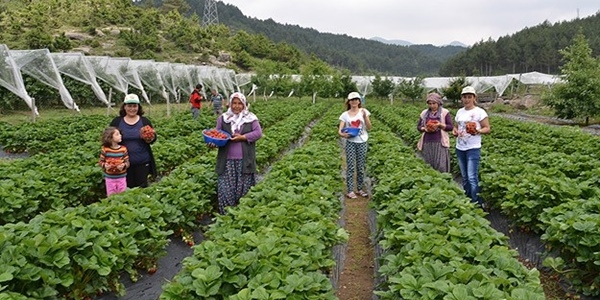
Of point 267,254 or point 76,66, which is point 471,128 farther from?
point 76,66

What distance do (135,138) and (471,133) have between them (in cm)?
472

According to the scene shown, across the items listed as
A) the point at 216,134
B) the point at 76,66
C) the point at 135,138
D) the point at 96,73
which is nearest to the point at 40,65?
the point at 76,66

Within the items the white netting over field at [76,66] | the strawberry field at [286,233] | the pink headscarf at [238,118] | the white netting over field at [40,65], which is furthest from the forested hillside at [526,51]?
the pink headscarf at [238,118]

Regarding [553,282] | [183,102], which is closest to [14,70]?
[553,282]

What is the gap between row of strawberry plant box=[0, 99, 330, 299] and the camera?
3.21 metres

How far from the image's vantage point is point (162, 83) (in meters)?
25.4

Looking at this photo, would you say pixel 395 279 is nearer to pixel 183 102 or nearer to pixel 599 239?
pixel 599 239

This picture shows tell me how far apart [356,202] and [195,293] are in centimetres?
518

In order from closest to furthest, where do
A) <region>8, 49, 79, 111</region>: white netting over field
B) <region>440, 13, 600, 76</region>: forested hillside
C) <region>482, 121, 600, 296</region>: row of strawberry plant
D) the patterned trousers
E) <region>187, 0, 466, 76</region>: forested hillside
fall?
<region>482, 121, 600, 296</region>: row of strawberry plant, the patterned trousers, <region>8, 49, 79, 111</region>: white netting over field, <region>440, 13, 600, 76</region>: forested hillside, <region>187, 0, 466, 76</region>: forested hillside

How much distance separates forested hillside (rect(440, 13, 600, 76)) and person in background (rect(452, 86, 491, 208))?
7305 centimetres

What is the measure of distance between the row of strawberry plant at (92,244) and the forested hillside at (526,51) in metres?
76.2

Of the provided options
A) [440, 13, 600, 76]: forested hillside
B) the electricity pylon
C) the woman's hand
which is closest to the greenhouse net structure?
the woman's hand

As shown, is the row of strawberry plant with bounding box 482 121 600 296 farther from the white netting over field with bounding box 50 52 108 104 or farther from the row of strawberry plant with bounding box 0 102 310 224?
the white netting over field with bounding box 50 52 108 104

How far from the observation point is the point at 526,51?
78312mm
